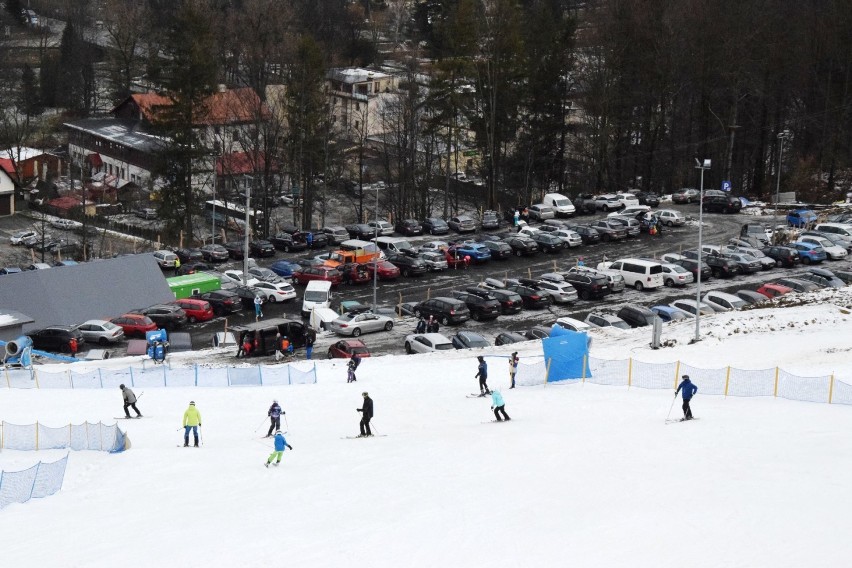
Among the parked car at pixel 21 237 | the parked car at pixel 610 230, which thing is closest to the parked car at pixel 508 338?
the parked car at pixel 610 230

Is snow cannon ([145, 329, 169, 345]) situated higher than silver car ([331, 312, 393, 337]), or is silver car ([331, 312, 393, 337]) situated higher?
silver car ([331, 312, 393, 337])

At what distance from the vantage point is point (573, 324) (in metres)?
43.2


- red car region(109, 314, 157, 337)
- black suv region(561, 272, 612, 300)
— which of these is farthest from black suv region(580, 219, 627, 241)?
red car region(109, 314, 157, 337)

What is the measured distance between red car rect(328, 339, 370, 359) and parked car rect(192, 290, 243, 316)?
1016cm

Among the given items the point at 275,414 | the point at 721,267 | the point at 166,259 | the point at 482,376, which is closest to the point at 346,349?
the point at 482,376

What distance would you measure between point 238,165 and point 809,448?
→ 67.7 m

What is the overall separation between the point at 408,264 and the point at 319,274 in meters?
4.67

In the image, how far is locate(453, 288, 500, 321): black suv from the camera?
158 feet

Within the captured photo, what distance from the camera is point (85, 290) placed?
52.1 meters

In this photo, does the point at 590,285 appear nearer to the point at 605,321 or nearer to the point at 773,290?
the point at 605,321

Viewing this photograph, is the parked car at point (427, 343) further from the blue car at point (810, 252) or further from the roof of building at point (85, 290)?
the blue car at point (810, 252)

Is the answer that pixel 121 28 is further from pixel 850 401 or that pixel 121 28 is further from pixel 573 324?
pixel 850 401

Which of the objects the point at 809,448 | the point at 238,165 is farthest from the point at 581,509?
the point at 238,165

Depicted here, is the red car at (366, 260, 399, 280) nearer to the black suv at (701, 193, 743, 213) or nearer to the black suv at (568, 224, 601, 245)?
the black suv at (568, 224, 601, 245)
